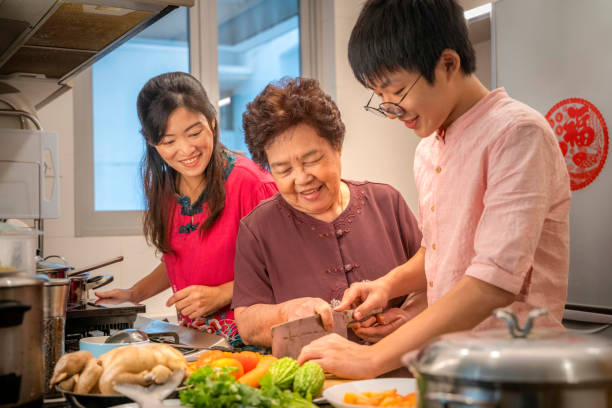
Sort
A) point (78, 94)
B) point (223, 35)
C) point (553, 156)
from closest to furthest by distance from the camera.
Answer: point (553, 156)
point (78, 94)
point (223, 35)

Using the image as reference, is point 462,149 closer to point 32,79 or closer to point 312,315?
point 312,315

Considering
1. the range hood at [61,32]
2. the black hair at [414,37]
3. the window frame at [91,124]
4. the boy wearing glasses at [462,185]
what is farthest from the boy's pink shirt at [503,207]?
the window frame at [91,124]

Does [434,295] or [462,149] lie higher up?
[462,149]

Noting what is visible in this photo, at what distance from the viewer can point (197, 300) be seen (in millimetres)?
1971

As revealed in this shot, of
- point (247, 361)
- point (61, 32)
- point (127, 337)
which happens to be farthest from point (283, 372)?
point (61, 32)

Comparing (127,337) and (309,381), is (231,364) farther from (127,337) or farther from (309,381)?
(127,337)

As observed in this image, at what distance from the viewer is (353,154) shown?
4.15 metres

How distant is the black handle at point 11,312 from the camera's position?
98cm

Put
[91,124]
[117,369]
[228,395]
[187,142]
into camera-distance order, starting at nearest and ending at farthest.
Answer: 1. [228,395]
2. [117,369]
3. [187,142]
4. [91,124]

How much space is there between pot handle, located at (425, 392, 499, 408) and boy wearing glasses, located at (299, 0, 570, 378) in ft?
1.47

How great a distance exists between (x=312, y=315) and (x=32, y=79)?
1898 mm

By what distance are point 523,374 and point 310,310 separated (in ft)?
2.85

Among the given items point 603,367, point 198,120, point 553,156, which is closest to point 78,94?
point 198,120

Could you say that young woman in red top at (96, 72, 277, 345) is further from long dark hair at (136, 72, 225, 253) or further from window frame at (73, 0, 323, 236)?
window frame at (73, 0, 323, 236)
